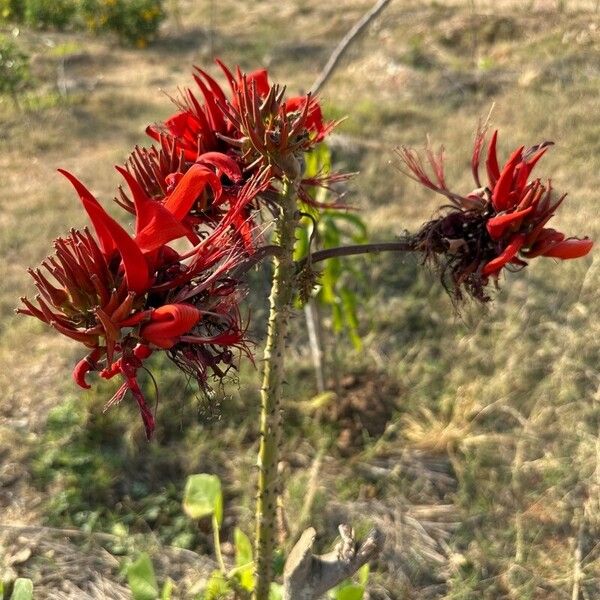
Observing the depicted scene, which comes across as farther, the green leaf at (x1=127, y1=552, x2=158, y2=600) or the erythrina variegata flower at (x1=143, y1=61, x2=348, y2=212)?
the green leaf at (x1=127, y1=552, x2=158, y2=600)

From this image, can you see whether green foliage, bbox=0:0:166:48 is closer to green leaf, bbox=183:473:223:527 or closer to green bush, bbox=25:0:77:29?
green bush, bbox=25:0:77:29

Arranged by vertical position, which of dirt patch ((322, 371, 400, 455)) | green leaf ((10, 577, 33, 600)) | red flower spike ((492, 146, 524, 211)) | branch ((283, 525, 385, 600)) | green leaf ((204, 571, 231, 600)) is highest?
red flower spike ((492, 146, 524, 211))

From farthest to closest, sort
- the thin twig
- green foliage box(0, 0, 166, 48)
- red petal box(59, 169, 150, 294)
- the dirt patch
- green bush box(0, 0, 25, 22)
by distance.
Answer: green foliage box(0, 0, 166, 48), green bush box(0, 0, 25, 22), the dirt patch, the thin twig, red petal box(59, 169, 150, 294)

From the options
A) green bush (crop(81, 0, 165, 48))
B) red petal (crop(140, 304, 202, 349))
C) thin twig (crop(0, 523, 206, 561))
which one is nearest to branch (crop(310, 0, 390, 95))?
red petal (crop(140, 304, 202, 349))

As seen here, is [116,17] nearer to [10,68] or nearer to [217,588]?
[10,68]

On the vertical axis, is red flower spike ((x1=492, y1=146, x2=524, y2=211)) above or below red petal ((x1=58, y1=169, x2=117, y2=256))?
below

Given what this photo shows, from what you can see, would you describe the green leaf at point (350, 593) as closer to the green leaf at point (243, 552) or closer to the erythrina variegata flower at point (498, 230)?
the green leaf at point (243, 552)
